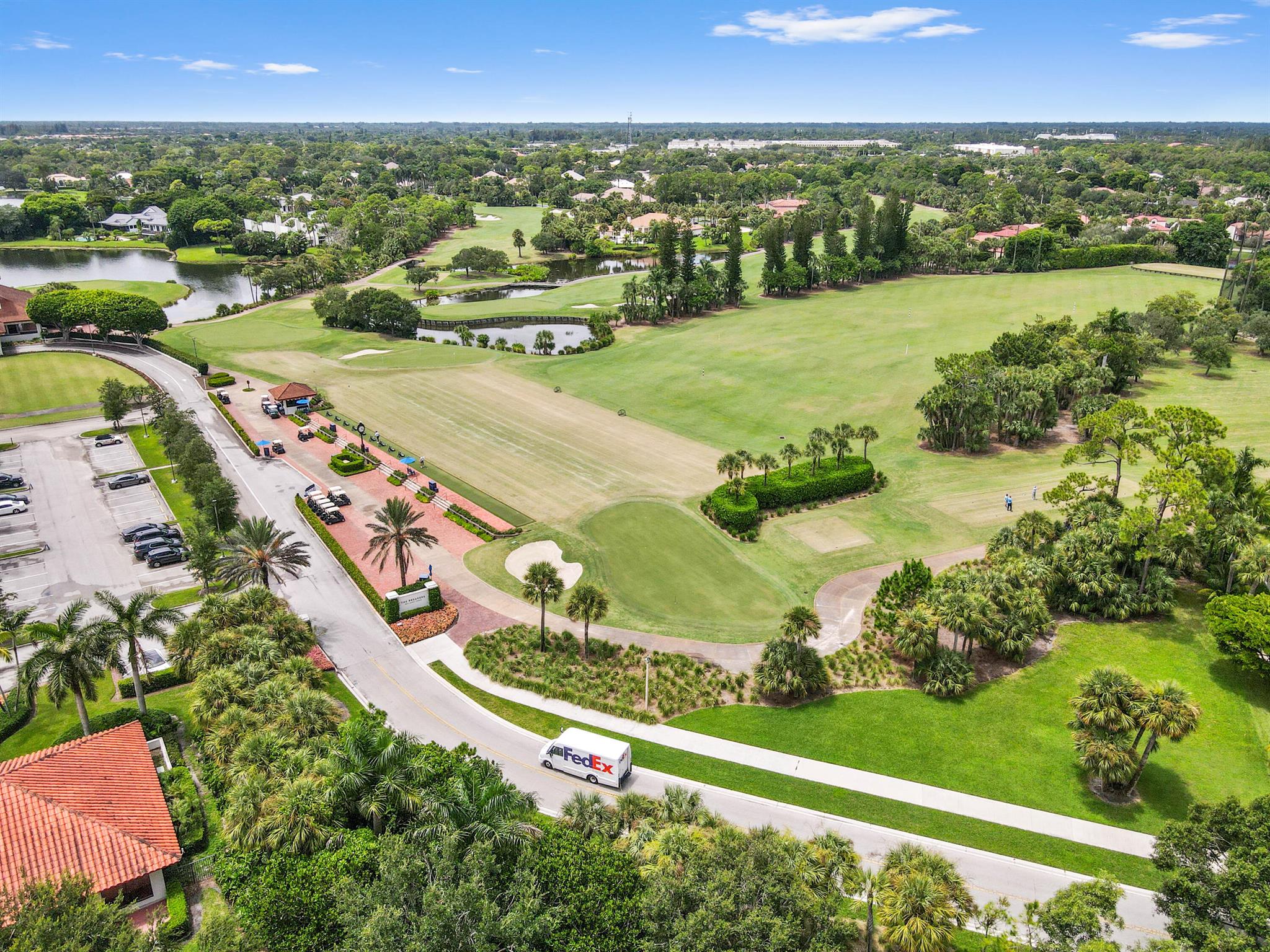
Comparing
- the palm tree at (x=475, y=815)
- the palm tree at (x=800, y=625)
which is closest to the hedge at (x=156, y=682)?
the palm tree at (x=475, y=815)

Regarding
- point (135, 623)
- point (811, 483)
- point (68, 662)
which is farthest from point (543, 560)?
point (68, 662)

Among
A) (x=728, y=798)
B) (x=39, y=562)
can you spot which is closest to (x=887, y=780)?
(x=728, y=798)

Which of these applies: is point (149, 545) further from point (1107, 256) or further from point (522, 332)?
point (1107, 256)

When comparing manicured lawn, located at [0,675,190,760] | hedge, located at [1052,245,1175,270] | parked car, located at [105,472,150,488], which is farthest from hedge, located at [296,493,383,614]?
hedge, located at [1052,245,1175,270]

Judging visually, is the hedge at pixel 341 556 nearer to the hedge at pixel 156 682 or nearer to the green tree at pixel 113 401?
the hedge at pixel 156 682

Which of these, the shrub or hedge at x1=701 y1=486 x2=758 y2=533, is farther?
hedge at x1=701 y1=486 x2=758 y2=533

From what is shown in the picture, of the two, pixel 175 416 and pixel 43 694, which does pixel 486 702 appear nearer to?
pixel 43 694

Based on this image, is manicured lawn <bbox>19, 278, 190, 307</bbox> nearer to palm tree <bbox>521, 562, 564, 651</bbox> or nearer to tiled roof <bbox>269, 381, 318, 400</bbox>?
tiled roof <bbox>269, 381, 318, 400</bbox>
